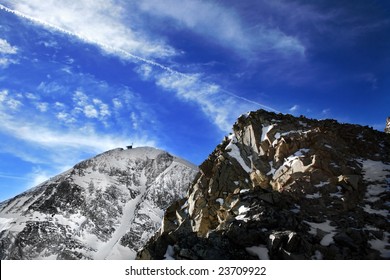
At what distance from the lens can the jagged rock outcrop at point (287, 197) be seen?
26.3 metres

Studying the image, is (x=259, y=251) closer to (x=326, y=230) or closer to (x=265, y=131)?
(x=326, y=230)

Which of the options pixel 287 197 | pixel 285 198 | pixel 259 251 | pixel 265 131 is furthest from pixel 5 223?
pixel 259 251

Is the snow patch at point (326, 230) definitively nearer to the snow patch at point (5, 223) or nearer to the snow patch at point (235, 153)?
the snow patch at point (235, 153)

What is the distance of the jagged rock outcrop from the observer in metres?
26.3

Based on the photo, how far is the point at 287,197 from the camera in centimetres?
3403

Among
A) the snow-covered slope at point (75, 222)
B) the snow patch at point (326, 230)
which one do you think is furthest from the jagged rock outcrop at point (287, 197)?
the snow-covered slope at point (75, 222)

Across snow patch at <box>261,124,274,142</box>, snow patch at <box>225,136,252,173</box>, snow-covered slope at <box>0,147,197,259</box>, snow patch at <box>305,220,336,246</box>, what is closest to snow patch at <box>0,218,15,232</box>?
snow-covered slope at <box>0,147,197,259</box>

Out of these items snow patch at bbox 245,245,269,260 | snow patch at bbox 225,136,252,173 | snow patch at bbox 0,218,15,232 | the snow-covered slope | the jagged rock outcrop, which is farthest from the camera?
snow patch at bbox 0,218,15,232

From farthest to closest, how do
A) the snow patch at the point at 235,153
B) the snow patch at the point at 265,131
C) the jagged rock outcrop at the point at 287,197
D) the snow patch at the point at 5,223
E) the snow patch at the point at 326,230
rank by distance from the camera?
1. the snow patch at the point at 5,223
2. the snow patch at the point at 265,131
3. the snow patch at the point at 235,153
4. the snow patch at the point at 326,230
5. the jagged rock outcrop at the point at 287,197

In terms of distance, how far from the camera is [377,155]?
43531 mm

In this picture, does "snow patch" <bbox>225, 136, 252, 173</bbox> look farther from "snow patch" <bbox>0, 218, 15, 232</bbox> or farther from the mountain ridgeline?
"snow patch" <bbox>0, 218, 15, 232</bbox>

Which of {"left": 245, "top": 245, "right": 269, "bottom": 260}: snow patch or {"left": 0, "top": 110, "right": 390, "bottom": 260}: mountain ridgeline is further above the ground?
{"left": 0, "top": 110, "right": 390, "bottom": 260}: mountain ridgeline

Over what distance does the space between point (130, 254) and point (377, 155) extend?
436 ft

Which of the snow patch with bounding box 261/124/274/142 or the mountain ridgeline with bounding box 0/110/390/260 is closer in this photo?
the mountain ridgeline with bounding box 0/110/390/260
